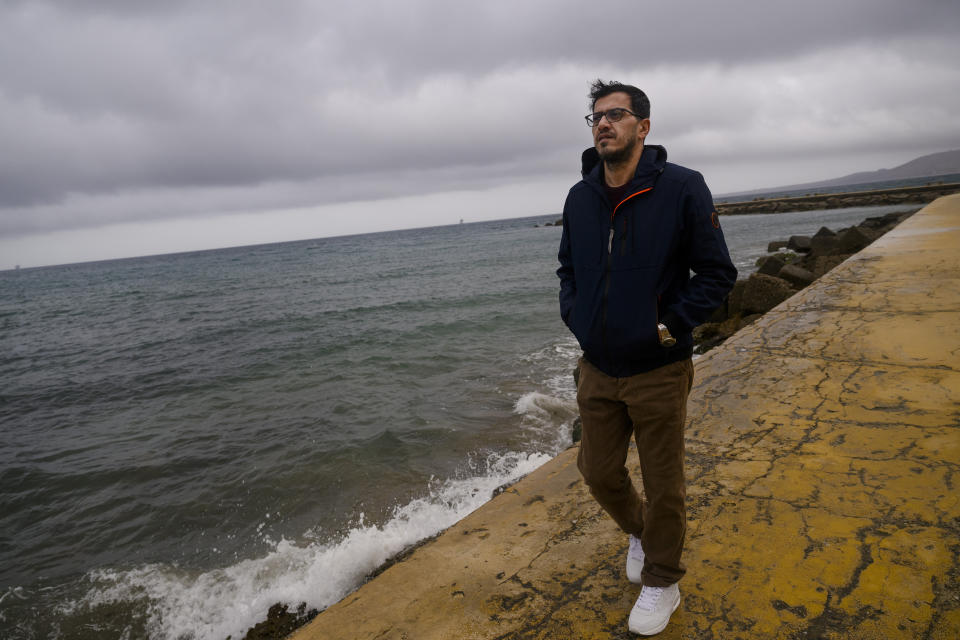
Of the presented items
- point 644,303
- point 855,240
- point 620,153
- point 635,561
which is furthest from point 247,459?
point 855,240

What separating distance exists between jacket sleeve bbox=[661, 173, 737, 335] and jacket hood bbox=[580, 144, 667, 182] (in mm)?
126

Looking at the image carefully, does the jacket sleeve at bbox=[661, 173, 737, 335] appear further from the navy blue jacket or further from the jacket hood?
the jacket hood

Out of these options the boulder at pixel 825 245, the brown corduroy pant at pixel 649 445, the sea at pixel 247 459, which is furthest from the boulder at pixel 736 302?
the brown corduroy pant at pixel 649 445

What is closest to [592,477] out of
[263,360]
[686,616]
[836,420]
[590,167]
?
[686,616]

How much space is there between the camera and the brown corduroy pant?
1.70 m

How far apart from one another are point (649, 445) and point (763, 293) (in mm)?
7283

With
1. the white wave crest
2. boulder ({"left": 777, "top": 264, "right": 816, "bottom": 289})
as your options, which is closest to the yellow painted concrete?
the white wave crest

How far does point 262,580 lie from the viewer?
3.76 metres

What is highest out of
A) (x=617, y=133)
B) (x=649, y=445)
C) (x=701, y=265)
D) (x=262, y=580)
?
(x=617, y=133)

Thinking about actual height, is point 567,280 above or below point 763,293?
above

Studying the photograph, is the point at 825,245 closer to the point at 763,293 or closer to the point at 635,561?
the point at 763,293

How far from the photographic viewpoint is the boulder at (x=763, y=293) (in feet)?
25.2

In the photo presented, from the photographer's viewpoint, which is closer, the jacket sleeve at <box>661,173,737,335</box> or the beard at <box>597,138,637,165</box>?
the jacket sleeve at <box>661,173,737,335</box>

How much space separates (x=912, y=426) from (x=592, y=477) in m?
2.10
